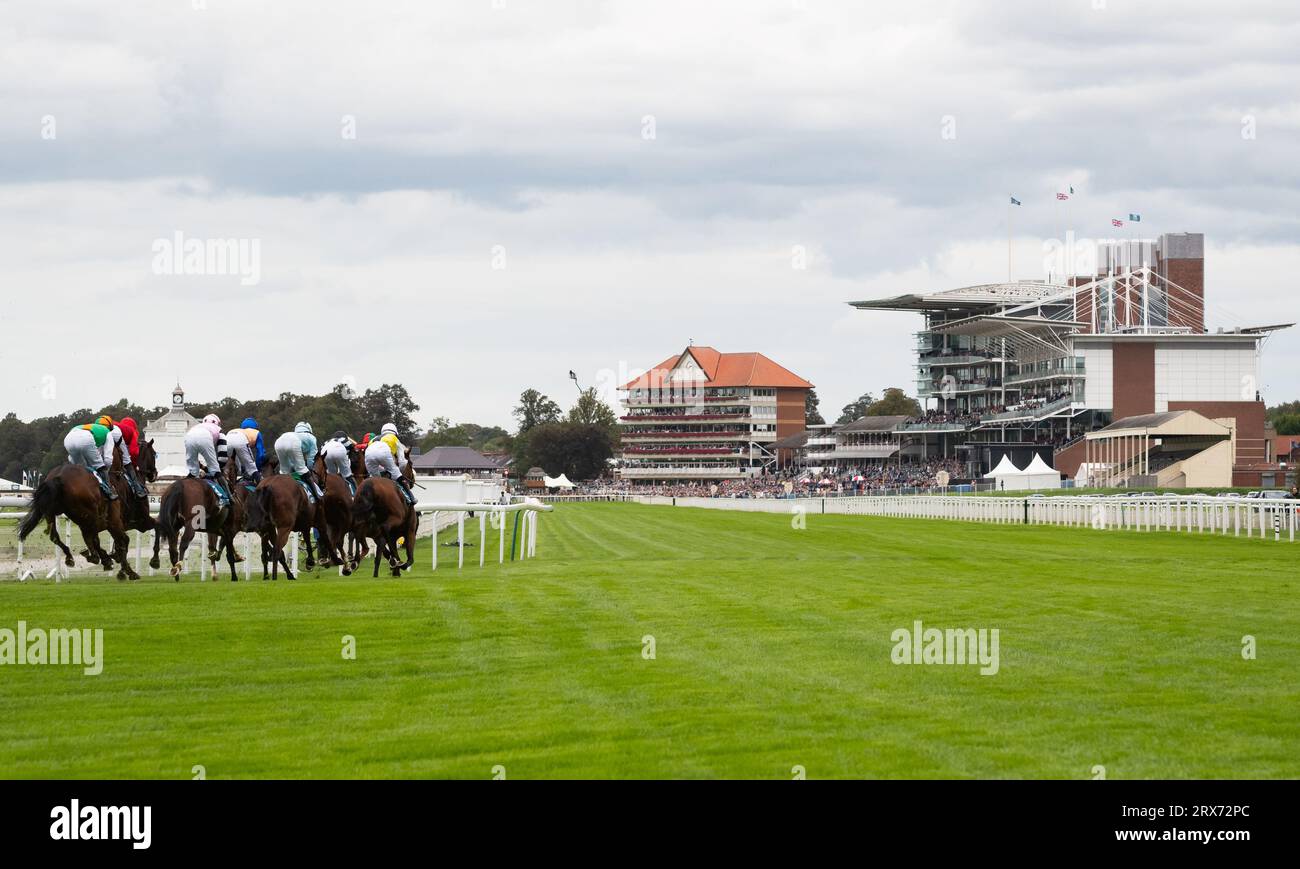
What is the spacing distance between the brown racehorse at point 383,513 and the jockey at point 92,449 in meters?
2.91

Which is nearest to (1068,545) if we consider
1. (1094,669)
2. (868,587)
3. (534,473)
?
(868,587)

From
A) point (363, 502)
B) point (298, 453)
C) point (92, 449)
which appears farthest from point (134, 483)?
point (363, 502)

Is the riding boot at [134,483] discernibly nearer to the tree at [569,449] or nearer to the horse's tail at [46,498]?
the horse's tail at [46,498]

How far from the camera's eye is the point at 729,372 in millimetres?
161625

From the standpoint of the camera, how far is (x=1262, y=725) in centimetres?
769

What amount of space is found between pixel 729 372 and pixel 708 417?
20.2 ft

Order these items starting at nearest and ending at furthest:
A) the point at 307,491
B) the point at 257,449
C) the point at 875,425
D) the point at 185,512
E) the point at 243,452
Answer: the point at 185,512 < the point at 243,452 < the point at 307,491 < the point at 257,449 < the point at 875,425

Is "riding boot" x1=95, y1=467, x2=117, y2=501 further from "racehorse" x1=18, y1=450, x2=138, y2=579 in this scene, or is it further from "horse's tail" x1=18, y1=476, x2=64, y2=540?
"horse's tail" x1=18, y1=476, x2=64, y2=540

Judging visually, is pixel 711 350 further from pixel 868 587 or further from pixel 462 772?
pixel 462 772

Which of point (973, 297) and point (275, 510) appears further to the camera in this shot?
point (973, 297)

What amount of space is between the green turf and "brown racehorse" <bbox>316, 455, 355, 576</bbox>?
1.71m

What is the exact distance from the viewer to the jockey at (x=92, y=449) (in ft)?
54.1

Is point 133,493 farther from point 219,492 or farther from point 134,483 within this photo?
point 219,492

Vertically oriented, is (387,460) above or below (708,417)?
below
